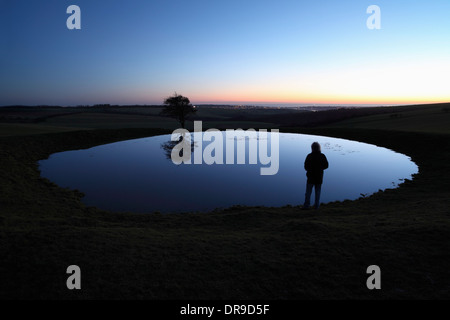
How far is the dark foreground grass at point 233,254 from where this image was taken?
584cm

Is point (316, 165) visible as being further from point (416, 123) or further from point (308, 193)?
point (416, 123)

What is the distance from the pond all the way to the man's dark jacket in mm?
3380

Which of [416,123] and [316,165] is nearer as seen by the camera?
[316,165]

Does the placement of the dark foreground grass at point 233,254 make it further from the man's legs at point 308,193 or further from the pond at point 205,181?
the pond at point 205,181

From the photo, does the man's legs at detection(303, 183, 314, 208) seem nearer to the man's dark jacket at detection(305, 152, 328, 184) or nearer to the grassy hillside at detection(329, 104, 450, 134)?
the man's dark jacket at detection(305, 152, 328, 184)

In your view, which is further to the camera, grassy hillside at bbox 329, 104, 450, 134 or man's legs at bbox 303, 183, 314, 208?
grassy hillside at bbox 329, 104, 450, 134

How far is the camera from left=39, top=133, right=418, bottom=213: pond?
15.0 m

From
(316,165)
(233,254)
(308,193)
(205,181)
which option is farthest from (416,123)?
(233,254)

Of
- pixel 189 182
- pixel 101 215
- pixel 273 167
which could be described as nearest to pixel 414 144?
pixel 273 167

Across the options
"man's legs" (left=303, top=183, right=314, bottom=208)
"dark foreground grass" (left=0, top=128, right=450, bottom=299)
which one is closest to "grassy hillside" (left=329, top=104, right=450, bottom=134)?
"man's legs" (left=303, top=183, right=314, bottom=208)

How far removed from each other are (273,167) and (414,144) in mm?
22529

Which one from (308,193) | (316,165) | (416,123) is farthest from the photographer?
(416,123)

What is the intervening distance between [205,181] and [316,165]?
392 inches

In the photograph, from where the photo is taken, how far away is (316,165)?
11.4 m
